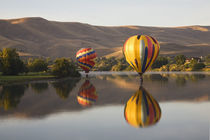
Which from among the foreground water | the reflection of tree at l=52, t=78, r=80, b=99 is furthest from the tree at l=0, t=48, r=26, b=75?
the foreground water

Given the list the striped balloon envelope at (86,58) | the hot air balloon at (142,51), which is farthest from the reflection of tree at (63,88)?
the striped balloon envelope at (86,58)

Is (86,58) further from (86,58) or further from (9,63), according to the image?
(9,63)

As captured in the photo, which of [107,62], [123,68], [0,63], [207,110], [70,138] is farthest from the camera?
[107,62]

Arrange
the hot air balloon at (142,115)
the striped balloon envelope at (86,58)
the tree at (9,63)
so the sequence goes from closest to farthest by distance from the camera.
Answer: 1. the hot air balloon at (142,115)
2. the tree at (9,63)
3. the striped balloon envelope at (86,58)

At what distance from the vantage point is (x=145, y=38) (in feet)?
177

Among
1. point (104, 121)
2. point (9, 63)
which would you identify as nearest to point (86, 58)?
point (9, 63)

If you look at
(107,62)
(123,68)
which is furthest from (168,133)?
(107,62)

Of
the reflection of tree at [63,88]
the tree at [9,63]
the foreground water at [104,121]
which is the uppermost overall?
the tree at [9,63]

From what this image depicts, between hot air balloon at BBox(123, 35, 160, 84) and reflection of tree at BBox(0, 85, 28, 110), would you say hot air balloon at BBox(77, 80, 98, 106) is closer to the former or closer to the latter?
reflection of tree at BBox(0, 85, 28, 110)

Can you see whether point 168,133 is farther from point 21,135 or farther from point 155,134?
point 21,135

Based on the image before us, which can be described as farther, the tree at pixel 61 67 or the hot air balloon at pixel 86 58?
the hot air balloon at pixel 86 58

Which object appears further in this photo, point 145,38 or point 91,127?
point 145,38

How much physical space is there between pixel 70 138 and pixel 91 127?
2904 mm

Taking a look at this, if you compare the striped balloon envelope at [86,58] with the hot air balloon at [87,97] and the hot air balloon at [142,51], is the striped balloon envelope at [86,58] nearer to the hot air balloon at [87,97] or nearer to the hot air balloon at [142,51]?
→ the hot air balloon at [142,51]
